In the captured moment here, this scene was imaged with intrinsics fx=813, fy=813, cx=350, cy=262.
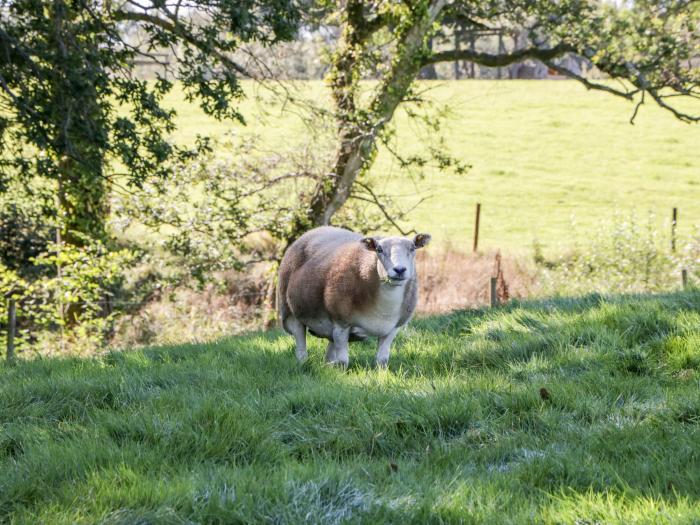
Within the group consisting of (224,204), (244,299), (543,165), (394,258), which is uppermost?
(394,258)

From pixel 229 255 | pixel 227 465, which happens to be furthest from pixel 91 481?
pixel 229 255

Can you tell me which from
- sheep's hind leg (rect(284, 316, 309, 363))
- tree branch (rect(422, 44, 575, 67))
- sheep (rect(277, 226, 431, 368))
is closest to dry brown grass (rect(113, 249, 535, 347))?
tree branch (rect(422, 44, 575, 67))

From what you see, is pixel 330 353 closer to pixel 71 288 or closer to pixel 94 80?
pixel 94 80

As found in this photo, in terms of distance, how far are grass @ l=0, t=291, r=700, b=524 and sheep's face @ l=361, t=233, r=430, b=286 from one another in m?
0.85

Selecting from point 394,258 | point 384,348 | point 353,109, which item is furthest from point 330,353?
point 353,109

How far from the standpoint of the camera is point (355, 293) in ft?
24.3

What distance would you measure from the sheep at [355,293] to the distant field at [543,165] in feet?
53.0

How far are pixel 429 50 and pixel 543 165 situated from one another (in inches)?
1029

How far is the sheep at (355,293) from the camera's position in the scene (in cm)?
712

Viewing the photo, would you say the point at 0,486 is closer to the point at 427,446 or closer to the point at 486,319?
the point at 427,446

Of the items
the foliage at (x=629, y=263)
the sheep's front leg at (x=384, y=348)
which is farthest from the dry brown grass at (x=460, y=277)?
the sheep's front leg at (x=384, y=348)

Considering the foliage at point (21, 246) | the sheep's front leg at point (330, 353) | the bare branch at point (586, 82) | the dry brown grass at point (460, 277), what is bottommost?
the dry brown grass at point (460, 277)

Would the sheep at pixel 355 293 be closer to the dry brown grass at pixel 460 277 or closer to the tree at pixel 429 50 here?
the tree at pixel 429 50

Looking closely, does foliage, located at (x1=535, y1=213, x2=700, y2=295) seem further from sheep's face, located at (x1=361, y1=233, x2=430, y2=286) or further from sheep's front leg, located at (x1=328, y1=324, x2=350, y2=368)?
sheep's face, located at (x1=361, y1=233, x2=430, y2=286)
